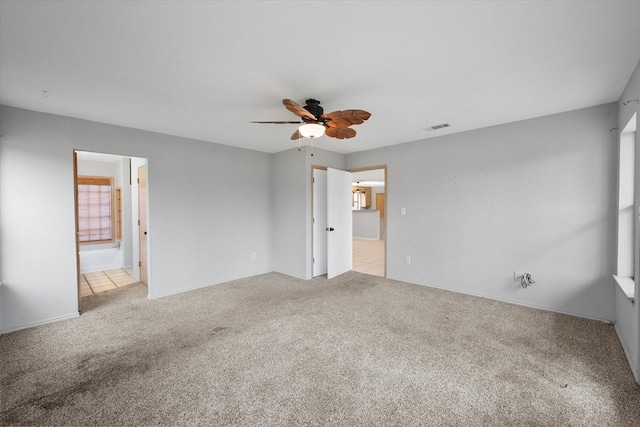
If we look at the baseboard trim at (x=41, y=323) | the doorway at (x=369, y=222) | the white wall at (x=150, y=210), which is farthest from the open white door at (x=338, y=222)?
the baseboard trim at (x=41, y=323)

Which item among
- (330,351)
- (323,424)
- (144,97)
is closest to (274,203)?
(144,97)

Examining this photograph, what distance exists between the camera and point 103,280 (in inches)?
199

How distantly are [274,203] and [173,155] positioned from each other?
1995 mm

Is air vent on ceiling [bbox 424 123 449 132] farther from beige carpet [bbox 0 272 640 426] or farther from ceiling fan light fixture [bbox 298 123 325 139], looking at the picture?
beige carpet [bbox 0 272 640 426]

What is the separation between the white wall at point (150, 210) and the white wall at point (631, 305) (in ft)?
15.8

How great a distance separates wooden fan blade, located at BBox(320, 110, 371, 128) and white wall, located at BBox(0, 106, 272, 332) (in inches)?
110

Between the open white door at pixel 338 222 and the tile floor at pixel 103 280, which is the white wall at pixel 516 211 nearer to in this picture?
the open white door at pixel 338 222

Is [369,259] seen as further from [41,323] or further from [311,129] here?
[41,323]

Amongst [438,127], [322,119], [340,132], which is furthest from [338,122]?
[438,127]

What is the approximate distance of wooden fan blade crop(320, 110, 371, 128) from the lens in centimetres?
239

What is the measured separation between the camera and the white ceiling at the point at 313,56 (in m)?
1.58

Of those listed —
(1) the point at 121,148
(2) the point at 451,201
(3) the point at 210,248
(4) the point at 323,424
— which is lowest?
(4) the point at 323,424

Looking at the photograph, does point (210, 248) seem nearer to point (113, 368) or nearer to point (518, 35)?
point (113, 368)

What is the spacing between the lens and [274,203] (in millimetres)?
5562
